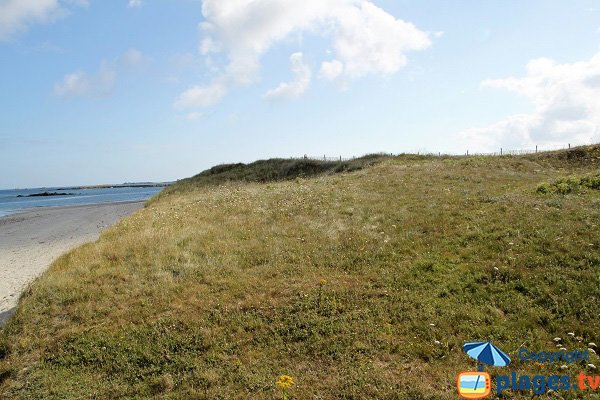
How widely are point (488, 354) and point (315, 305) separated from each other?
634 centimetres

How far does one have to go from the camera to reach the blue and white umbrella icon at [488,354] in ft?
18.4

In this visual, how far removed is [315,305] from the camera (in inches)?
454

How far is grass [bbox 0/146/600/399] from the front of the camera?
345 inches

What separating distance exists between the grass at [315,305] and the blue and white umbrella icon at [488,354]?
79.8 inches

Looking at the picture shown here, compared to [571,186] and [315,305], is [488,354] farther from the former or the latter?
[571,186]

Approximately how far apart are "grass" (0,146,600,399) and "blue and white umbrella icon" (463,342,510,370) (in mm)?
2028

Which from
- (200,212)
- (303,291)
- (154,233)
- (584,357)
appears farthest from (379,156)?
(584,357)

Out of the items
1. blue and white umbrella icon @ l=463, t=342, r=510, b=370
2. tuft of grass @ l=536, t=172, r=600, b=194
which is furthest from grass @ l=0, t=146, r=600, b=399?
blue and white umbrella icon @ l=463, t=342, r=510, b=370

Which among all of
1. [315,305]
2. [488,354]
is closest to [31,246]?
[315,305]

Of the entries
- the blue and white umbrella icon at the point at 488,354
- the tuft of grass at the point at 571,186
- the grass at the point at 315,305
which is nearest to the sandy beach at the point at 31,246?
the grass at the point at 315,305

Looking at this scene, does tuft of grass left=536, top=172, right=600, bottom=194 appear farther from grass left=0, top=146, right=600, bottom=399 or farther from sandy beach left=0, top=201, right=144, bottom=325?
sandy beach left=0, top=201, right=144, bottom=325

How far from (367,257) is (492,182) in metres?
17.3

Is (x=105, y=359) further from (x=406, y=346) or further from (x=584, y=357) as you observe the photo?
(x=584, y=357)

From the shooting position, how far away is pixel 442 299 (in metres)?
11.2
